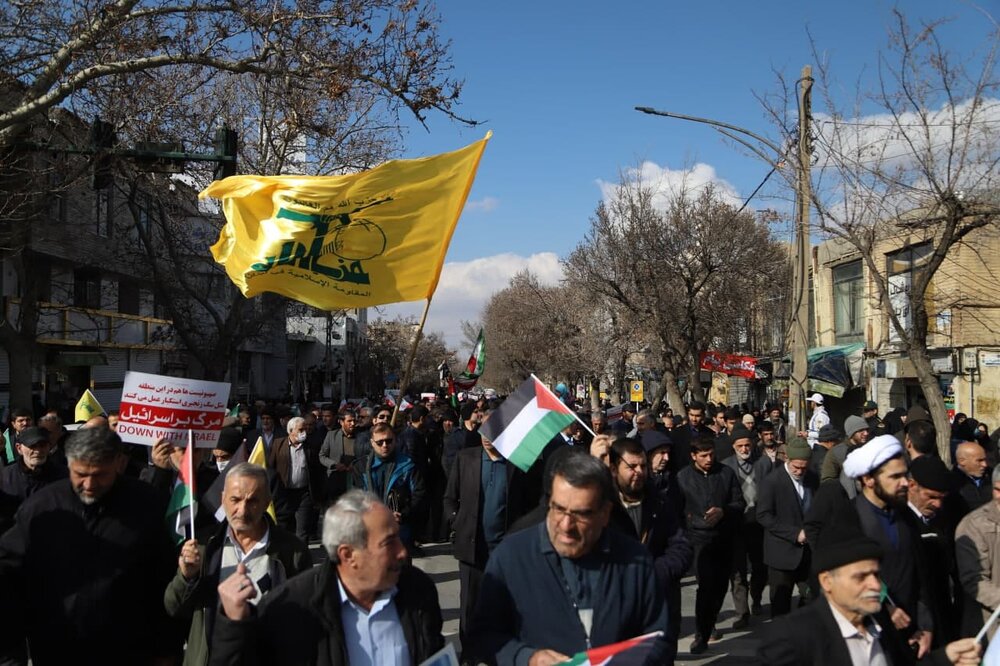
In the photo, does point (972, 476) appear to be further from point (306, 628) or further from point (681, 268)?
point (681, 268)

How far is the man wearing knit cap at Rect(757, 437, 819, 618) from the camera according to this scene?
25.9ft

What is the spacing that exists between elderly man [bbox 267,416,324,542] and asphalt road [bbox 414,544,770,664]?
5.38 feet

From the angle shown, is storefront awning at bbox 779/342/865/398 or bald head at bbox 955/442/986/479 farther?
storefront awning at bbox 779/342/865/398

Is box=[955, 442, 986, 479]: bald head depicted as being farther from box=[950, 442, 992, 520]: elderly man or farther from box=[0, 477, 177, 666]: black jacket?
box=[0, 477, 177, 666]: black jacket

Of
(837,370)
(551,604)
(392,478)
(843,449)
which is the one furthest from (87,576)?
(837,370)

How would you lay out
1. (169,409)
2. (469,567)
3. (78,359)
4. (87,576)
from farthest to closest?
(78,359)
(469,567)
(169,409)
(87,576)

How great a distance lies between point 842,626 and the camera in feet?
10.9

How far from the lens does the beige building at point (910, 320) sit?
789 inches

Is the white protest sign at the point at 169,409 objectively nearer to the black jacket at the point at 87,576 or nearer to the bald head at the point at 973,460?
the black jacket at the point at 87,576

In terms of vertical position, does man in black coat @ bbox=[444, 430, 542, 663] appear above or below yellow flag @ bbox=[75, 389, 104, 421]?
below

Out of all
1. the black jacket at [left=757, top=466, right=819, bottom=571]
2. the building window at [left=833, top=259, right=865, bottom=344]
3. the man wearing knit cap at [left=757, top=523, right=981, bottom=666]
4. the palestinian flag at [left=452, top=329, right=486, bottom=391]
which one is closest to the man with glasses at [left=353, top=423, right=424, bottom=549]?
the black jacket at [left=757, top=466, right=819, bottom=571]

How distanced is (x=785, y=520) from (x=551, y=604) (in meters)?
5.06

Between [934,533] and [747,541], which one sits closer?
[934,533]

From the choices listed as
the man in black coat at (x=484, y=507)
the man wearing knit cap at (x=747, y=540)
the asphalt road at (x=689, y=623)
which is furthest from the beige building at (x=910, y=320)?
the man in black coat at (x=484, y=507)
